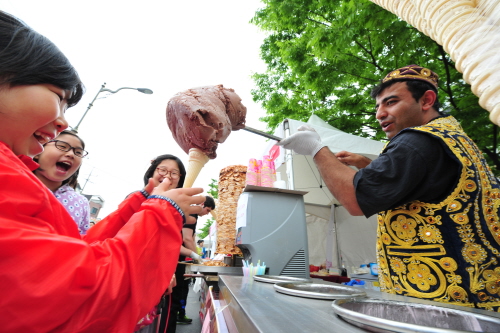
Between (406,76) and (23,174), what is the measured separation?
230 centimetres

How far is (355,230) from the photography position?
668cm

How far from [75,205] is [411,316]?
284 centimetres

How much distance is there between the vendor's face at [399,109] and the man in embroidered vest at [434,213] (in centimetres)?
26

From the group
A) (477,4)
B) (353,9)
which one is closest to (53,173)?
(477,4)

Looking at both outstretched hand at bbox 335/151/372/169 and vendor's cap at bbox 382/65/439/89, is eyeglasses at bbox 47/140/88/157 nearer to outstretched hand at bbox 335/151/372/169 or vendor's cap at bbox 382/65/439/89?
outstretched hand at bbox 335/151/372/169

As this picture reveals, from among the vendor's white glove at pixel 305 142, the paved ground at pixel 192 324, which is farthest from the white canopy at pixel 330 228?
the vendor's white glove at pixel 305 142

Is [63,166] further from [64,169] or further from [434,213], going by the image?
[434,213]

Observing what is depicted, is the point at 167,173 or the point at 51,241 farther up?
the point at 167,173

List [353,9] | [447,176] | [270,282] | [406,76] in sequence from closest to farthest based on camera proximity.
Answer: [447,176], [270,282], [406,76], [353,9]

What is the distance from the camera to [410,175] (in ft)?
4.30

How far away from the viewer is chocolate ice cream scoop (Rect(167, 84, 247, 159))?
142 centimetres

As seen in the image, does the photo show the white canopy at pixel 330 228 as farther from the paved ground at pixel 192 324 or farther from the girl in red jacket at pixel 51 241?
the girl in red jacket at pixel 51 241

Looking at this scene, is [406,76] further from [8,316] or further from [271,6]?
[271,6]

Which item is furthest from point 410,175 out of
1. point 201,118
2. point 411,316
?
point 201,118
